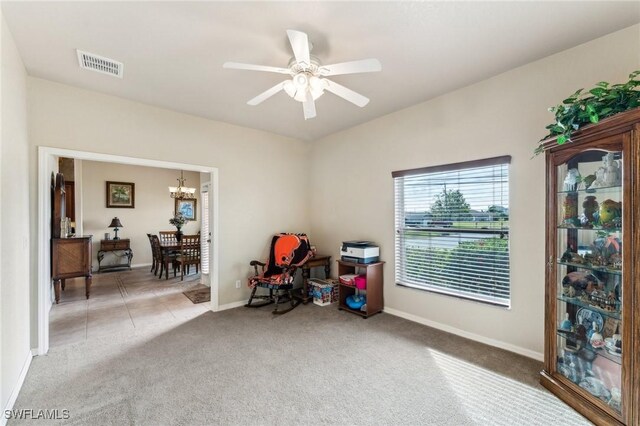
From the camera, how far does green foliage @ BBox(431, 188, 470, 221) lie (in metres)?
2.93

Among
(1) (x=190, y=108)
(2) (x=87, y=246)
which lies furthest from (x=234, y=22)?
(2) (x=87, y=246)

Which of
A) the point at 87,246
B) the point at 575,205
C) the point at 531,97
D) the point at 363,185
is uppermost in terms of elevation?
the point at 531,97

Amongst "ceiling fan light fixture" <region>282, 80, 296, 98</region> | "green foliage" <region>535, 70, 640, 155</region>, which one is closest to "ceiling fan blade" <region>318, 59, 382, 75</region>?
"ceiling fan light fixture" <region>282, 80, 296, 98</region>

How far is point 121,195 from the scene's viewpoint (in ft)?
22.6

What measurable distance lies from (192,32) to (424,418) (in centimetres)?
301

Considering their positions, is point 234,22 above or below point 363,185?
above

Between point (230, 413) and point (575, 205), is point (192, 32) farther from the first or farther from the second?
point (575, 205)

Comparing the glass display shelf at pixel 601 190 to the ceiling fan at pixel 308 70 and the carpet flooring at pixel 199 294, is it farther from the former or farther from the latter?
the carpet flooring at pixel 199 294

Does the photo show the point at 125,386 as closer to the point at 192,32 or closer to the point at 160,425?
the point at 160,425

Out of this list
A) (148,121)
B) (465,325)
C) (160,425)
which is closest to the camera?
(160,425)

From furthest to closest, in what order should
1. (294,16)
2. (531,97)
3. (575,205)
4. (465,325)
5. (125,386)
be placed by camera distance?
(465,325) → (531,97) → (125,386) → (575,205) → (294,16)

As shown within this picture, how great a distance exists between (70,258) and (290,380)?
3623mm

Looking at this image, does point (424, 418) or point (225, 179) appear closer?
point (424, 418)

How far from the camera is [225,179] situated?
12.7 feet
